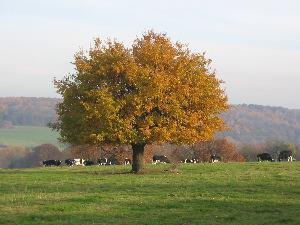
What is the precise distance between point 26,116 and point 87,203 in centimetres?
16413

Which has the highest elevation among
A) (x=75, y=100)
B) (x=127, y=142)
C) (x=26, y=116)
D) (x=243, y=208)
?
(x=26, y=116)

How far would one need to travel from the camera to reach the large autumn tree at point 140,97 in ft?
136

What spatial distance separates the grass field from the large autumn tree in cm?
11442

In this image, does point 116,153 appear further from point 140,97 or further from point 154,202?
point 154,202

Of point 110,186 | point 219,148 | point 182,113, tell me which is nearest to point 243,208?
point 110,186

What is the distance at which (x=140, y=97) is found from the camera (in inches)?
1623

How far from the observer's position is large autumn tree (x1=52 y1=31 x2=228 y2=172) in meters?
41.4

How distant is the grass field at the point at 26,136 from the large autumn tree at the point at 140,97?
114 metres

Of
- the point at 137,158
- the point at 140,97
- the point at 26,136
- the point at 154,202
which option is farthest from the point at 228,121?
the point at 154,202

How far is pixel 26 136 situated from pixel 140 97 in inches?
5228

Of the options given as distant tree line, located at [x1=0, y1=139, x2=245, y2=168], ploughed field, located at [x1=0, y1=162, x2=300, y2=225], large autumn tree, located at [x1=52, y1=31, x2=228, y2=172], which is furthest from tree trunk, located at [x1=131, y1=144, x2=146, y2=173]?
distant tree line, located at [x1=0, y1=139, x2=245, y2=168]

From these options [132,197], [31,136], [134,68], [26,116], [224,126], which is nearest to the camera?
[132,197]

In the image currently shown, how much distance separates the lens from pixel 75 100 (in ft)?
143

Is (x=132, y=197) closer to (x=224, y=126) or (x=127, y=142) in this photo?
(x=127, y=142)
